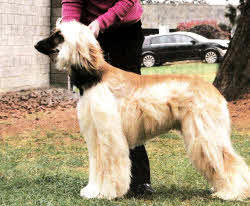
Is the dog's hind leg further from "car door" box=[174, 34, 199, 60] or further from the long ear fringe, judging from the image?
"car door" box=[174, 34, 199, 60]

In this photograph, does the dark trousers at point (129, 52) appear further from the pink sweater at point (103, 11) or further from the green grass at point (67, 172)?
the green grass at point (67, 172)

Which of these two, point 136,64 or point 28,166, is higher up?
point 136,64

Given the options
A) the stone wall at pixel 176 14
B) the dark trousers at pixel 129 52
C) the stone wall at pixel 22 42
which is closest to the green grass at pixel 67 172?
the dark trousers at pixel 129 52

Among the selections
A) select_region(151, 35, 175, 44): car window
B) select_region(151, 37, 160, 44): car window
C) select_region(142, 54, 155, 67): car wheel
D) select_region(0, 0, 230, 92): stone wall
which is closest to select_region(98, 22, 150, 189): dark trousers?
select_region(0, 0, 230, 92): stone wall

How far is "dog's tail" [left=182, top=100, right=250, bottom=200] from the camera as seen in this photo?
14.8 feet

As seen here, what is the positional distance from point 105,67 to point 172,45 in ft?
73.0

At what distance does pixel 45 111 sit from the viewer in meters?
11.0

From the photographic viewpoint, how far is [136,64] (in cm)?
515

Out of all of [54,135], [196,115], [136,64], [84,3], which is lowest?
[54,135]

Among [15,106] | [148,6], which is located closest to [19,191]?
[15,106]

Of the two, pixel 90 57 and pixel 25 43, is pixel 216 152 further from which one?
pixel 25 43

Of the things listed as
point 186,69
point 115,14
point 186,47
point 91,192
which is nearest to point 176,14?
point 186,47

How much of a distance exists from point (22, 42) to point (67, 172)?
20.7 ft

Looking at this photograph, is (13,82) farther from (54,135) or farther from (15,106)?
(54,135)
